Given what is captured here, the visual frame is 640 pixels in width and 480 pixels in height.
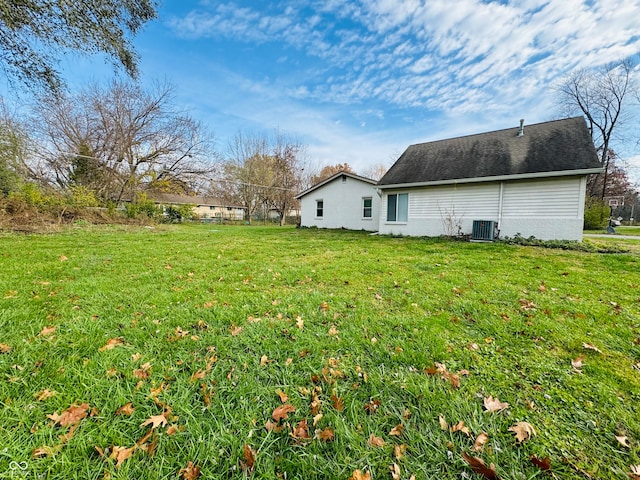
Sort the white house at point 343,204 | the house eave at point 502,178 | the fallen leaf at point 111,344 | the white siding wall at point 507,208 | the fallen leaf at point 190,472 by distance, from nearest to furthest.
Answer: the fallen leaf at point 190,472, the fallen leaf at point 111,344, the house eave at point 502,178, the white siding wall at point 507,208, the white house at point 343,204

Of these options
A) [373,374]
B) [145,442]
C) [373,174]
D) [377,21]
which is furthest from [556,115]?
[145,442]

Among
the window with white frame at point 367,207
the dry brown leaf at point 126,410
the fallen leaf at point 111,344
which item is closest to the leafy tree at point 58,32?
the fallen leaf at point 111,344

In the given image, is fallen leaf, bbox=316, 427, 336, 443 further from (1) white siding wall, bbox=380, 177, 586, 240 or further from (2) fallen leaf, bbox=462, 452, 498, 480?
(1) white siding wall, bbox=380, 177, 586, 240

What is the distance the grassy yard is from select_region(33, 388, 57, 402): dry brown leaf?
0.01m

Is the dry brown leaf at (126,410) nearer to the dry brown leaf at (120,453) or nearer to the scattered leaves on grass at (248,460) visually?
the dry brown leaf at (120,453)

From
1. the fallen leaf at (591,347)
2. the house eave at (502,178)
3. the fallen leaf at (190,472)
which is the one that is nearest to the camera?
the fallen leaf at (190,472)

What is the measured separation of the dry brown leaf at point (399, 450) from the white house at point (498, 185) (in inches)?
402

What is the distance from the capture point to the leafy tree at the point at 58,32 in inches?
236

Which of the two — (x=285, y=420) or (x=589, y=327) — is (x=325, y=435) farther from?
(x=589, y=327)

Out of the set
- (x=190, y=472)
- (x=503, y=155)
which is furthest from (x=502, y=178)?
(x=190, y=472)

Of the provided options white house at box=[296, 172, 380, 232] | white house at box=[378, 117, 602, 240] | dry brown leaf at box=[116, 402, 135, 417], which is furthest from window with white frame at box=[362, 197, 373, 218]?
dry brown leaf at box=[116, 402, 135, 417]

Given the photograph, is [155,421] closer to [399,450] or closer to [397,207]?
[399,450]

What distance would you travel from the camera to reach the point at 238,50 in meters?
12.7

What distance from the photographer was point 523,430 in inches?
62.3
